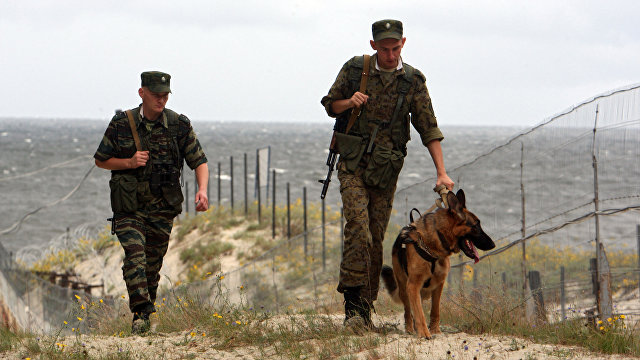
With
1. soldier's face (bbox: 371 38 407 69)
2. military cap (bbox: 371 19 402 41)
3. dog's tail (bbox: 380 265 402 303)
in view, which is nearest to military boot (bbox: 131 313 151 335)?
dog's tail (bbox: 380 265 402 303)

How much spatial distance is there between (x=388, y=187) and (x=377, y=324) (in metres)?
1.14

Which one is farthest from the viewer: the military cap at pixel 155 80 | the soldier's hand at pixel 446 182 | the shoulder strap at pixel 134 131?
the shoulder strap at pixel 134 131

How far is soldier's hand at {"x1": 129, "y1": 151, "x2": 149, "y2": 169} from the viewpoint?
5648mm

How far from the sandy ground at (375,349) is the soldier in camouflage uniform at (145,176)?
1.78 ft

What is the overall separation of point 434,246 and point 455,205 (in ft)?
1.05

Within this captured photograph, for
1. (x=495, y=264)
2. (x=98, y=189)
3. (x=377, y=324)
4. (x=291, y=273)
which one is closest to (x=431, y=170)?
(x=98, y=189)

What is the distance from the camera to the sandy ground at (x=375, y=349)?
15.2ft

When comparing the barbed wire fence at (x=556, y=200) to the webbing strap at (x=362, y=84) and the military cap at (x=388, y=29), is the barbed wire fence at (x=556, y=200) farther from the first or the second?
the military cap at (x=388, y=29)

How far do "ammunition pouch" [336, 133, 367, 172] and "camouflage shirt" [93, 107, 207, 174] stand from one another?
49.1 inches

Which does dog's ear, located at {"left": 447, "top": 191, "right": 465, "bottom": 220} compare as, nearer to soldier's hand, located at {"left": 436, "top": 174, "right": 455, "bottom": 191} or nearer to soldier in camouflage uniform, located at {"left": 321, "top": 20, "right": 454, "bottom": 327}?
soldier's hand, located at {"left": 436, "top": 174, "right": 455, "bottom": 191}

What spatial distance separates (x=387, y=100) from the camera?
5.51 m

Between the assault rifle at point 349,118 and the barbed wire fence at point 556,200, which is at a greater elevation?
the assault rifle at point 349,118

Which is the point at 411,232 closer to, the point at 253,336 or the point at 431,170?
the point at 253,336

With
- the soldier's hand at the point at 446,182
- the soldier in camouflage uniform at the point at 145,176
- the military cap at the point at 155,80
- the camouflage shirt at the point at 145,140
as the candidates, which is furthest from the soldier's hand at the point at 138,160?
the soldier's hand at the point at 446,182
